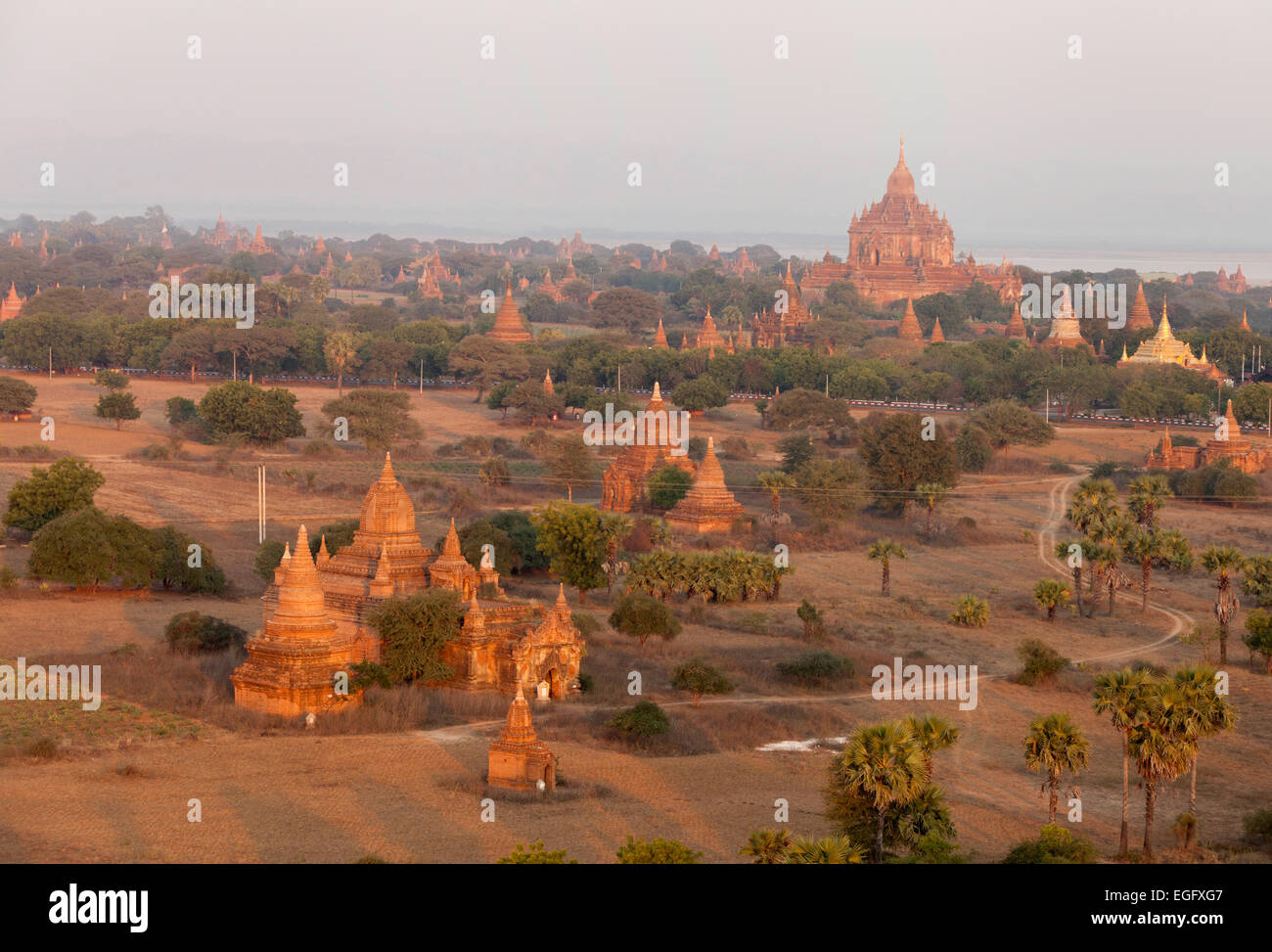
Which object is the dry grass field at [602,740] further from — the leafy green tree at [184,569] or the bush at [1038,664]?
the leafy green tree at [184,569]

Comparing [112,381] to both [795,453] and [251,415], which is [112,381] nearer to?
[251,415]

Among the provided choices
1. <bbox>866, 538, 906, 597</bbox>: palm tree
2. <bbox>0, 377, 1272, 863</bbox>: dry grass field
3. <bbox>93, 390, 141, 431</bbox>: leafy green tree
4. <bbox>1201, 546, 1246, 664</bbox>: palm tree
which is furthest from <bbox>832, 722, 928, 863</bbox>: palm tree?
<bbox>93, 390, 141, 431</bbox>: leafy green tree

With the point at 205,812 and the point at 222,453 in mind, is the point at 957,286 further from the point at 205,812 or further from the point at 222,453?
the point at 205,812

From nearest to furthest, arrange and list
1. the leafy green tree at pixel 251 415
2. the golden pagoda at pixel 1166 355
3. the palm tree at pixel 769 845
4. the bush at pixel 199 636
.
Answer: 1. the palm tree at pixel 769 845
2. the bush at pixel 199 636
3. the leafy green tree at pixel 251 415
4. the golden pagoda at pixel 1166 355

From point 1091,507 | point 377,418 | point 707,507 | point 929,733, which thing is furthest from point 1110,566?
point 377,418

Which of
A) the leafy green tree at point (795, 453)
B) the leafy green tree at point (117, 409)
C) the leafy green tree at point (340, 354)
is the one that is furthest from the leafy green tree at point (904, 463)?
the leafy green tree at point (340, 354)

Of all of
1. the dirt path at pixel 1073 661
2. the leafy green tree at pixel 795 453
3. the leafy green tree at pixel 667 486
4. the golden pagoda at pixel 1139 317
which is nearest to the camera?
the dirt path at pixel 1073 661
